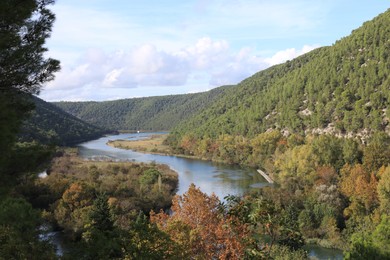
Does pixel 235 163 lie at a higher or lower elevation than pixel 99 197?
lower

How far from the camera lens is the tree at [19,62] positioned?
33.0 ft

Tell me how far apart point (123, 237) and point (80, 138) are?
143287mm

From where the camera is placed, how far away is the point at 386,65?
8488 cm

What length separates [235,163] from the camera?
311 feet

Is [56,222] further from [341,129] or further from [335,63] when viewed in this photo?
[335,63]

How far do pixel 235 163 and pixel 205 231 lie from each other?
80.7m

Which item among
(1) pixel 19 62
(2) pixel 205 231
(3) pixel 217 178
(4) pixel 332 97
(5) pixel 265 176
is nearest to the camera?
(1) pixel 19 62

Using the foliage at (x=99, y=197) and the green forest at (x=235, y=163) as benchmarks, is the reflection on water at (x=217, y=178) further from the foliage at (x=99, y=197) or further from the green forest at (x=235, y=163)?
the foliage at (x=99, y=197)

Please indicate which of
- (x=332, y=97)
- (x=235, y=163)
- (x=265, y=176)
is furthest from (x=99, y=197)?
(x=332, y=97)

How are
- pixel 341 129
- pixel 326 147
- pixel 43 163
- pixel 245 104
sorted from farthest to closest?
pixel 245 104, pixel 341 129, pixel 326 147, pixel 43 163

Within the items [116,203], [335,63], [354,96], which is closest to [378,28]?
[335,63]

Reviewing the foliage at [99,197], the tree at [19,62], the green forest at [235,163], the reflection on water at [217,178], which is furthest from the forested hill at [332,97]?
the tree at [19,62]

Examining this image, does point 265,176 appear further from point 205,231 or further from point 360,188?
point 205,231

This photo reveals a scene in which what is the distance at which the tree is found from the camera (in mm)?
10047
